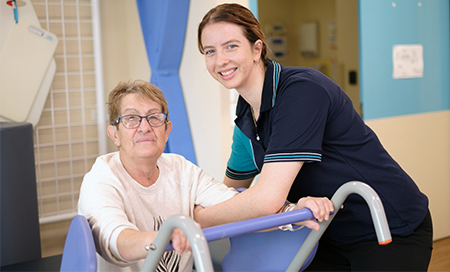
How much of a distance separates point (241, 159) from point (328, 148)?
18.1 inches

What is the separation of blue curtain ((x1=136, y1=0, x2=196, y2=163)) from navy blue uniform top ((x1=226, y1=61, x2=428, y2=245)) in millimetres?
1235

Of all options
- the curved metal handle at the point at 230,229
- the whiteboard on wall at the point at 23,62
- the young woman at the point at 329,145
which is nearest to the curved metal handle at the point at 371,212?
the curved metal handle at the point at 230,229

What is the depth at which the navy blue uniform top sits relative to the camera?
4.60ft

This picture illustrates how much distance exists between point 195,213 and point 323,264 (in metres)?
0.55

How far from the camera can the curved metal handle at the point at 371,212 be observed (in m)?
1.21

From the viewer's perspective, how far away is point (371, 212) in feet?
4.05

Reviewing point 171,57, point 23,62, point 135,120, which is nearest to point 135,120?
point 135,120

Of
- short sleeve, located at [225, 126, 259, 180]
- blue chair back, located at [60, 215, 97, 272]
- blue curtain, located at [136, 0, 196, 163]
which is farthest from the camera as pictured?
blue curtain, located at [136, 0, 196, 163]

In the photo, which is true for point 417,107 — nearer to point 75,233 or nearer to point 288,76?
point 288,76

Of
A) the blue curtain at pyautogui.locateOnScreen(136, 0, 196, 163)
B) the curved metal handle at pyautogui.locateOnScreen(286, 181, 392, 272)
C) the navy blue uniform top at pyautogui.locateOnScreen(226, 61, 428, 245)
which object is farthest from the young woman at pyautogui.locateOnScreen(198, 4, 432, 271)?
the blue curtain at pyautogui.locateOnScreen(136, 0, 196, 163)

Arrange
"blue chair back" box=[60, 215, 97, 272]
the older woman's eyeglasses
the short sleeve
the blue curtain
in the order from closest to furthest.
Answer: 1. "blue chair back" box=[60, 215, 97, 272]
2. the older woman's eyeglasses
3. the short sleeve
4. the blue curtain

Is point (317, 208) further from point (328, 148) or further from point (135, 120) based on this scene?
point (135, 120)

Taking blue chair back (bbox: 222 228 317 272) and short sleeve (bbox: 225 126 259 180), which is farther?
short sleeve (bbox: 225 126 259 180)

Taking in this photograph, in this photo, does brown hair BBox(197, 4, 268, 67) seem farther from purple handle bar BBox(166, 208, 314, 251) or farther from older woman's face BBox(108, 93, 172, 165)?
purple handle bar BBox(166, 208, 314, 251)
